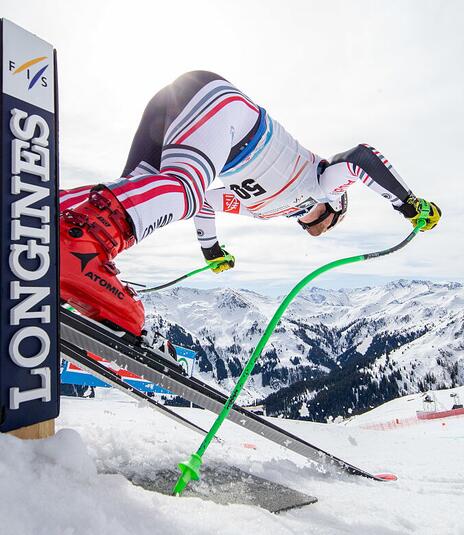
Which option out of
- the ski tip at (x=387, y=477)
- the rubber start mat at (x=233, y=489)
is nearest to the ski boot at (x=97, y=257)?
the rubber start mat at (x=233, y=489)

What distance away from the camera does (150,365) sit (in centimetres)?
205

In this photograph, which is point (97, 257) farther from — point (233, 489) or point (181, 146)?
point (233, 489)

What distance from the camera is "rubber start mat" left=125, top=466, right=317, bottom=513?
188 cm

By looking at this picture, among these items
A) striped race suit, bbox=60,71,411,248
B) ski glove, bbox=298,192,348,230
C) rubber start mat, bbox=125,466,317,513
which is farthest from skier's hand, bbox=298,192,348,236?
rubber start mat, bbox=125,466,317,513

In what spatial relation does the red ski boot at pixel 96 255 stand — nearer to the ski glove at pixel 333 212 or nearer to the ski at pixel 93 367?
the ski at pixel 93 367

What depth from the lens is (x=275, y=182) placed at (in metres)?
3.30

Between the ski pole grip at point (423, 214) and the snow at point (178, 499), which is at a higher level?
the ski pole grip at point (423, 214)

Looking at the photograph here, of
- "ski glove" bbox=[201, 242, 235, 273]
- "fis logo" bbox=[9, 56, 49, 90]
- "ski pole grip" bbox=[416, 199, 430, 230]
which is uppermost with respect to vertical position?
"fis logo" bbox=[9, 56, 49, 90]

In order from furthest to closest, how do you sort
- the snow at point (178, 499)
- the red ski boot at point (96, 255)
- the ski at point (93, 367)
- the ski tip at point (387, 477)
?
the ski tip at point (387, 477)
the ski at point (93, 367)
the red ski boot at point (96, 255)
the snow at point (178, 499)

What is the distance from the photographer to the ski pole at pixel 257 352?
1.82 m

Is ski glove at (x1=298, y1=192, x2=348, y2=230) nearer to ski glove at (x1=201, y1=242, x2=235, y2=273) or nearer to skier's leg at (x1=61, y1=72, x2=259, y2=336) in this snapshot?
ski glove at (x1=201, y1=242, x2=235, y2=273)

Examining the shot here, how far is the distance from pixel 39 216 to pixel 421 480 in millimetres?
3335

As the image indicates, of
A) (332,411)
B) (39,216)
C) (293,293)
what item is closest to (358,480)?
(293,293)

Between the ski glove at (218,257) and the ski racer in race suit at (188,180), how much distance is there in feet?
4.10
